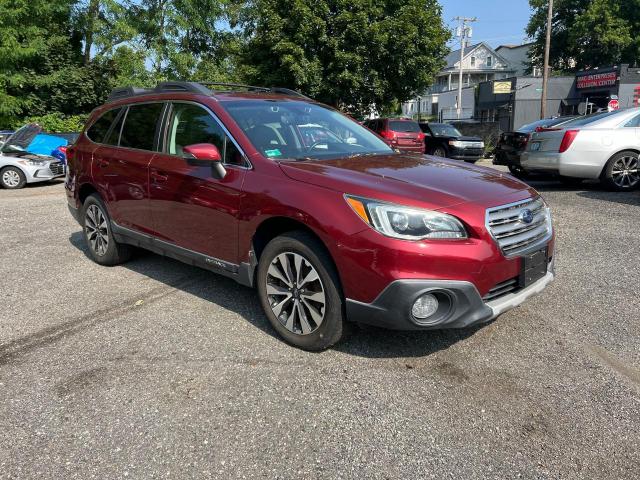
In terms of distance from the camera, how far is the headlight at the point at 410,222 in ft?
9.67

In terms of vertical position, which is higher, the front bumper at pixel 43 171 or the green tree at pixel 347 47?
the green tree at pixel 347 47

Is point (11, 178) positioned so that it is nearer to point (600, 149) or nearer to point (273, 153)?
point (273, 153)

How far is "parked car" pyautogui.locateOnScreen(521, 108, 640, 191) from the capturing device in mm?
8789

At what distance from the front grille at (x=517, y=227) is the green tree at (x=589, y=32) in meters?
50.9

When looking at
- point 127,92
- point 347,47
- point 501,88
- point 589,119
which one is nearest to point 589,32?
point 501,88

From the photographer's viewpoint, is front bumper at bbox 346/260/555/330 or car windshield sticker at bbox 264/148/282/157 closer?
front bumper at bbox 346/260/555/330

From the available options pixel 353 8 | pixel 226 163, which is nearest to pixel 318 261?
pixel 226 163

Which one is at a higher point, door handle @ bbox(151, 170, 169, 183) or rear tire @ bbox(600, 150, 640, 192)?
door handle @ bbox(151, 170, 169, 183)

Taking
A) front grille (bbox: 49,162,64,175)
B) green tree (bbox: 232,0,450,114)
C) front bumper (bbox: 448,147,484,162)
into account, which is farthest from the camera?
green tree (bbox: 232,0,450,114)

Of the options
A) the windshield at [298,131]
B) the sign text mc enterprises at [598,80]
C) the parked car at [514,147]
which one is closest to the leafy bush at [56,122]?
the parked car at [514,147]

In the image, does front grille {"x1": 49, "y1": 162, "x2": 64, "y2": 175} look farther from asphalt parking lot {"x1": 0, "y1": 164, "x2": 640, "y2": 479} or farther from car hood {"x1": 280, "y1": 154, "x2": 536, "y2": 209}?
car hood {"x1": 280, "y1": 154, "x2": 536, "y2": 209}

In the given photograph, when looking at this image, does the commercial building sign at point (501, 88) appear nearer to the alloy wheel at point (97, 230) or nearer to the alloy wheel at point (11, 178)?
the alloy wheel at point (11, 178)

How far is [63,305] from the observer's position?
4.50 meters

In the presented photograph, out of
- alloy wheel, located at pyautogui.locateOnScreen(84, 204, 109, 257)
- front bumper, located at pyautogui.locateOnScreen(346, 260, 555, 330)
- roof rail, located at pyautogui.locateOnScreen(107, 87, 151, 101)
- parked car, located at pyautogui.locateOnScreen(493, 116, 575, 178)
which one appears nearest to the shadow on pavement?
alloy wheel, located at pyautogui.locateOnScreen(84, 204, 109, 257)
